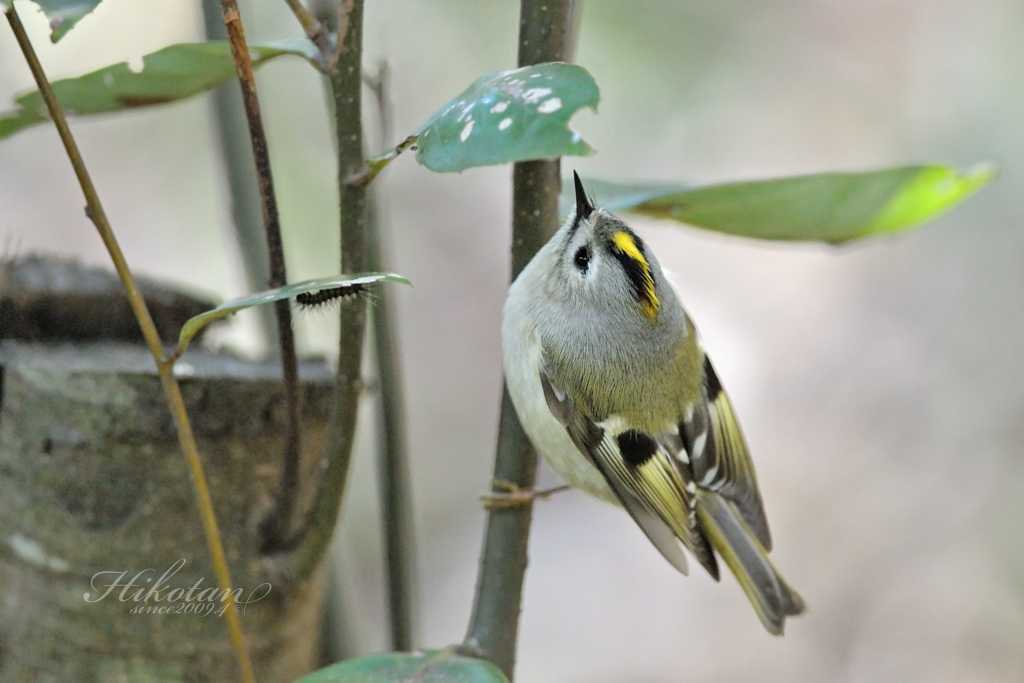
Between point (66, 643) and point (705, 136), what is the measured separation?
8.09ft

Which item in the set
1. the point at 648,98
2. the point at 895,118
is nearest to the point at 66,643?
the point at 648,98

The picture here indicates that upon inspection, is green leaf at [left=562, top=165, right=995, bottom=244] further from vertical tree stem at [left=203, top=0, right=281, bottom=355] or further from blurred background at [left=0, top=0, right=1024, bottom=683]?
Answer: blurred background at [left=0, top=0, right=1024, bottom=683]

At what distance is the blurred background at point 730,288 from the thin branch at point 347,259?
1.51 m

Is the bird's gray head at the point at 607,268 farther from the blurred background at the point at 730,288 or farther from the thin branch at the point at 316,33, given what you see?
the blurred background at the point at 730,288

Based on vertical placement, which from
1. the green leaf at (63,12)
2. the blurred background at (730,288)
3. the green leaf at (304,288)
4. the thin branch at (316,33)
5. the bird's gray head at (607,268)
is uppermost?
the green leaf at (63,12)

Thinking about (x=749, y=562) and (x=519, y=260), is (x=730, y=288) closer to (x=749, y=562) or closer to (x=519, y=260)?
(x=749, y=562)

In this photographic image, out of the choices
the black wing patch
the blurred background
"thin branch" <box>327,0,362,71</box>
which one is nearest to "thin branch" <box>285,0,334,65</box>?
"thin branch" <box>327,0,362,71</box>

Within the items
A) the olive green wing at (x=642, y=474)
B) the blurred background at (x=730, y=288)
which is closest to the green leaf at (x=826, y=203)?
the olive green wing at (x=642, y=474)

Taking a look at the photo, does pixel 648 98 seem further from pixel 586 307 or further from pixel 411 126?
pixel 586 307

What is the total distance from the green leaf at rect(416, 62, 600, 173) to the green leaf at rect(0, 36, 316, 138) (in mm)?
253

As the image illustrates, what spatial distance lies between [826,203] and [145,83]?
729mm

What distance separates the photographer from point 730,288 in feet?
9.09

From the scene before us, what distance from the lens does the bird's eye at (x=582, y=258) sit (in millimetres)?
1138

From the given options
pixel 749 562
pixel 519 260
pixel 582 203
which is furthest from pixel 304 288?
pixel 749 562
